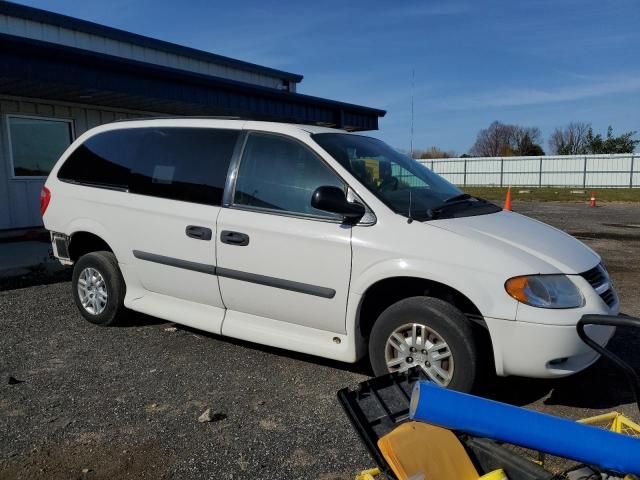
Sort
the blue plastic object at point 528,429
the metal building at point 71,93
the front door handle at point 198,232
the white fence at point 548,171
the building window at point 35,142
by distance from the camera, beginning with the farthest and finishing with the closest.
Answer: the white fence at point 548,171, the building window at point 35,142, the metal building at point 71,93, the front door handle at point 198,232, the blue plastic object at point 528,429

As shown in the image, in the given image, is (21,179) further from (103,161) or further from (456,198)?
(456,198)

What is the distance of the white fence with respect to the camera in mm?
38625

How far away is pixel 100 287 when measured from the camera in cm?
507

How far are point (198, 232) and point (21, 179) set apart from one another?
828 centimetres

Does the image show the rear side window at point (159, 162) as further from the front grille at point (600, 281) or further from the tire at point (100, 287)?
the front grille at point (600, 281)

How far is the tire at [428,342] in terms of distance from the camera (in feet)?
10.8

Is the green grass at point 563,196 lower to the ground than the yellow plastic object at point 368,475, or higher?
lower

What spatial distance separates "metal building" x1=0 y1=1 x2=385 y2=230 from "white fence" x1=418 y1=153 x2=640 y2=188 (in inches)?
1118

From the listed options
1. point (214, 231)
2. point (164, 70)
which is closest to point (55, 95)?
point (164, 70)

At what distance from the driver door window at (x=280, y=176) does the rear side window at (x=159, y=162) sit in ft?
0.63

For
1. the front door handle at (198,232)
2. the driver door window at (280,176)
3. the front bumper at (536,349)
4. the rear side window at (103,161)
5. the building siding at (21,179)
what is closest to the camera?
the front bumper at (536,349)

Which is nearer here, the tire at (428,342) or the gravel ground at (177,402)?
the gravel ground at (177,402)

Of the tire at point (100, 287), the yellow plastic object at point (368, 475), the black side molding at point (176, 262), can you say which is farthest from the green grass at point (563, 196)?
the yellow plastic object at point (368, 475)

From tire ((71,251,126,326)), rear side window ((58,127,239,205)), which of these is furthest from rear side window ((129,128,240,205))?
tire ((71,251,126,326))
